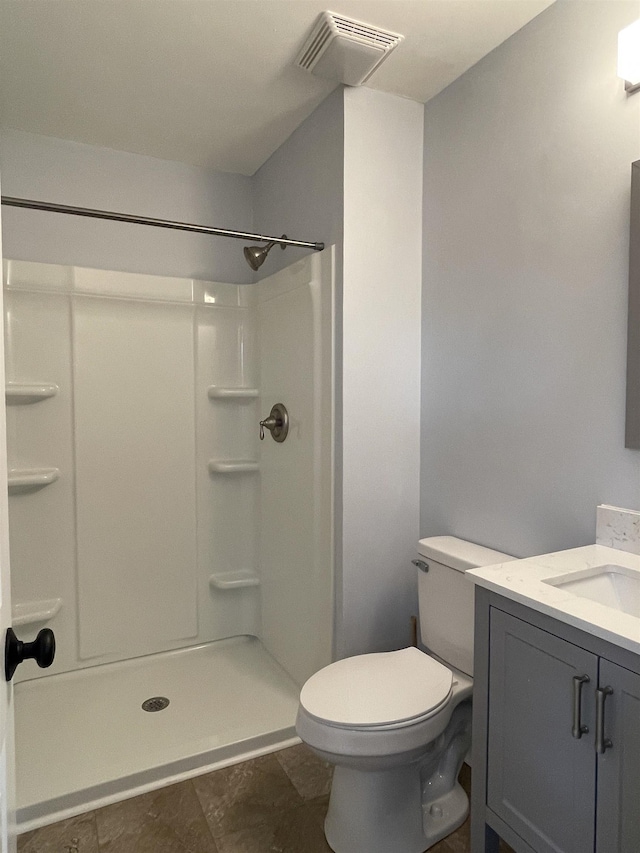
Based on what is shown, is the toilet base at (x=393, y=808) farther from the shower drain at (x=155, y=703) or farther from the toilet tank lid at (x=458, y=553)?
the shower drain at (x=155, y=703)

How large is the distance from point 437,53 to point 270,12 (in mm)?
560

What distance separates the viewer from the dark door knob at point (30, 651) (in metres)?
0.71

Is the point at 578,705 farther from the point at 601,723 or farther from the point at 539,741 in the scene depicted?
the point at 539,741

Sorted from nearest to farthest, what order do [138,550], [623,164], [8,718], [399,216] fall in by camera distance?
[8,718], [623,164], [399,216], [138,550]

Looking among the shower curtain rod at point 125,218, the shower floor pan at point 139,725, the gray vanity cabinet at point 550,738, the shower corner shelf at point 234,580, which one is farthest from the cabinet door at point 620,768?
the shower corner shelf at point 234,580

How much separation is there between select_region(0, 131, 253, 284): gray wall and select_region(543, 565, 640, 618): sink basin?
2.09 meters

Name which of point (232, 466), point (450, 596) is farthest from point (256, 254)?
point (450, 596)

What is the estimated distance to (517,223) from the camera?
170 centimetres

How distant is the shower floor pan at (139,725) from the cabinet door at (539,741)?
1000 mm

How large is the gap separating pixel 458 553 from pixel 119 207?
82.0 inches

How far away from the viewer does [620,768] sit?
3.26 feet

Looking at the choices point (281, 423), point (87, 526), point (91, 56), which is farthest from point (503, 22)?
point (87, 526)

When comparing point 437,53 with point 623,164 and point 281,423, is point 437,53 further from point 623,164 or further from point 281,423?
point 281,423

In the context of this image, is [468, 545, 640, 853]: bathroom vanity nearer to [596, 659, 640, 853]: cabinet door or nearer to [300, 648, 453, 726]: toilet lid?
[596, 659, 640, 853]: cabinet door
